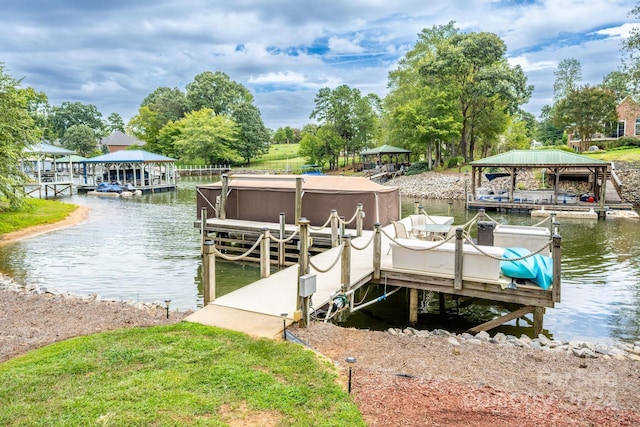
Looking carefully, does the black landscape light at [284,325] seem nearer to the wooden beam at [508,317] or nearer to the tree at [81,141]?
the wooden beam at [508,317]

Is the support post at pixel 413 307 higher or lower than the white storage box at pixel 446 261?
lower

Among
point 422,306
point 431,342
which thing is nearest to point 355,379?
point 431,342

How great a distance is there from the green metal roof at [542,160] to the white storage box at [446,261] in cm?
2034

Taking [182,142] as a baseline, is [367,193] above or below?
below

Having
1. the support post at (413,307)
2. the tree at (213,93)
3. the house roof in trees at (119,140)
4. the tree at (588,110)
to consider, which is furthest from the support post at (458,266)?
the house roof in trees at (119,140)

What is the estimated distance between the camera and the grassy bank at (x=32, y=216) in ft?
69.4

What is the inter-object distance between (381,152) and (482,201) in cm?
2119

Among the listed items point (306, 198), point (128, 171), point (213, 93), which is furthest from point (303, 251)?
point (213, 93)

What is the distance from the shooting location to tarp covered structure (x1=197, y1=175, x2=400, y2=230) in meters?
16.1

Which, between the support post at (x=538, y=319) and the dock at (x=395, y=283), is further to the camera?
the support post at (x=538, y=319)

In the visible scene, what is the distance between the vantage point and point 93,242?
1886cm

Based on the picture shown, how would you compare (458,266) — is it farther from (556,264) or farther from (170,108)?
(170,108)

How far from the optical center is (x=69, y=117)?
113250mm

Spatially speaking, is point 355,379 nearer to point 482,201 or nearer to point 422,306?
point 422,306
